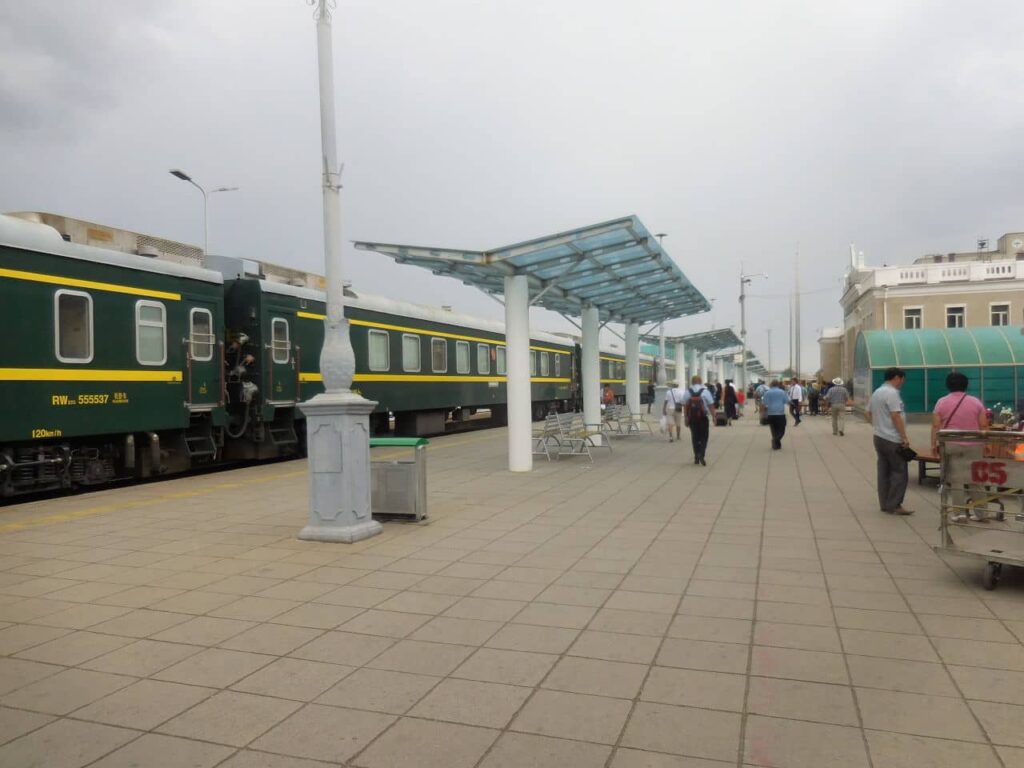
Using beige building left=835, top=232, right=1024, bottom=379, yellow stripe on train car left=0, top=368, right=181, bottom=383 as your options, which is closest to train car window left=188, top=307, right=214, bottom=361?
yellow stripe on train car left=0, top=368, right=181, bottom=383

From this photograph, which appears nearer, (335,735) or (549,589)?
(335,735)

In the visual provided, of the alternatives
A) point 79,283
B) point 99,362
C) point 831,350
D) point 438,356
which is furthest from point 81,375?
point 831,350

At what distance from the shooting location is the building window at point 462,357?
22.1 m

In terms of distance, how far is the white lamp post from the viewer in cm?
736

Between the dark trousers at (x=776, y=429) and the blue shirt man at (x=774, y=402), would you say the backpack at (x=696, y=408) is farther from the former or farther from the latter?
the dark trousers at (x=776, y=429)

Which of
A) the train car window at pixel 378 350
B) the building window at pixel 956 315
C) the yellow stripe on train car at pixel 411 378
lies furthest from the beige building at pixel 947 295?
the train car window at pixel 378 350

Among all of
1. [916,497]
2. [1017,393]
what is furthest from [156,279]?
[1017,393]

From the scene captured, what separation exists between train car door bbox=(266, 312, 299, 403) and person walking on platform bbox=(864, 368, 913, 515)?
10095 millimetres

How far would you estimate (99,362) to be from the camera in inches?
416

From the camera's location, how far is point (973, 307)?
41312 millimetres

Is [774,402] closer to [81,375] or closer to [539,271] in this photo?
[539,271]

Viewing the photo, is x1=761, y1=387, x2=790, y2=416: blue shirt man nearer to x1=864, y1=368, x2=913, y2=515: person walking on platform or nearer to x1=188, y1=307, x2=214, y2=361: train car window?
x1=864, y1=368, x2=913, y2=515: person walking on platform

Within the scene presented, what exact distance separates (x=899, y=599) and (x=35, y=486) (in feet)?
33.7

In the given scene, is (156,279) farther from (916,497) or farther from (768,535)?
(916,497)
